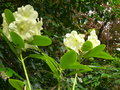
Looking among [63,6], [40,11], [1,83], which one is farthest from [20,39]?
[63,6]

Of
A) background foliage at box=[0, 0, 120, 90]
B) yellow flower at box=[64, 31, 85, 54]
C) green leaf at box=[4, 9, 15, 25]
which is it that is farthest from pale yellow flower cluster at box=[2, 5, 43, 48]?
background foliage at box=[0, 0, 120, 90]

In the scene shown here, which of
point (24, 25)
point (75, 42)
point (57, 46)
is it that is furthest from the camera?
point (57, 46)

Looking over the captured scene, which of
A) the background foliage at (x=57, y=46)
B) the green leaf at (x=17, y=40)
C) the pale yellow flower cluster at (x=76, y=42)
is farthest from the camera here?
the background foliage at (x=57, y=46)

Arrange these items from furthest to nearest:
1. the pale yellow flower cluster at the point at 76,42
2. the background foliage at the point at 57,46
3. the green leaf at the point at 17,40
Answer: the background foliage at the point at 57,46 → the pale yellow flower cluster at the point at 76,42 → the green leaf at the point at 17,40

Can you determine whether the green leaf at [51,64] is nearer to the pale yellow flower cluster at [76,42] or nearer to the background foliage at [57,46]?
the pale yellow flower cluster at [76,42]

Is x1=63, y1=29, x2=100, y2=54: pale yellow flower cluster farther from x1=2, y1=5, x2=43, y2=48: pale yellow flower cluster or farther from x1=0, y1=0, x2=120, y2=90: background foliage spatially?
x1=0, y1=0, x2=120, y2=90: background foliage

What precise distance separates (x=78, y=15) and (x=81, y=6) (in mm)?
267

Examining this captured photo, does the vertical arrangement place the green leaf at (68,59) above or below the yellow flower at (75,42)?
below

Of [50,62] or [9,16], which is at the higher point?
[9,16]

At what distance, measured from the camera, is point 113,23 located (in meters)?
3.81

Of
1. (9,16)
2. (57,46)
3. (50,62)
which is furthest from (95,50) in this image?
(57,46)

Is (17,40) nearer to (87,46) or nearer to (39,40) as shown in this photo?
(39,40)

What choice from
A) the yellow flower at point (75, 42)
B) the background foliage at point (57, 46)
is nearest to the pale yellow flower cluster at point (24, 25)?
the yellow flower at point (75, 42)

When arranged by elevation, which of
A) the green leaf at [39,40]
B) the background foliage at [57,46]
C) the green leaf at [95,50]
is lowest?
the background foliage at [57,46]
